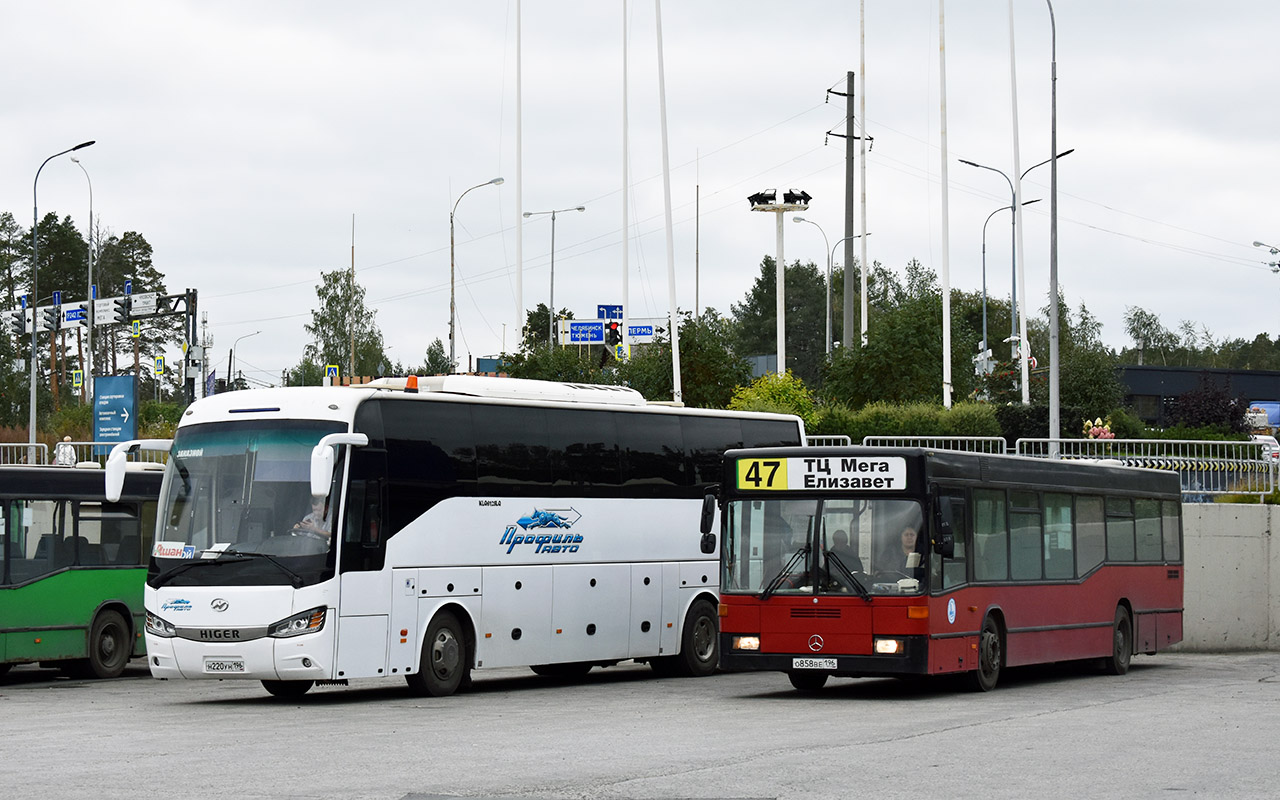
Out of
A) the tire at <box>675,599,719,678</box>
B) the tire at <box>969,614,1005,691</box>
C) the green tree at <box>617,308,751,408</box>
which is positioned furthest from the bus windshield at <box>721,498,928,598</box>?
the green tree at <box>617,308,751,408</box>

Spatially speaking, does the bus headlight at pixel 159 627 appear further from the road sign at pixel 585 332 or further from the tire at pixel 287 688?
the road sign at pixel 585 332

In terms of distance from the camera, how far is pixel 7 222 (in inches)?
4464

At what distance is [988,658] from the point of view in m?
19.5

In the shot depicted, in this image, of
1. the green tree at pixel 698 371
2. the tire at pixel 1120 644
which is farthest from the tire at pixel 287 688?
the green tree at pixel 698 371

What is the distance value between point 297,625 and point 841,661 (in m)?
5.68

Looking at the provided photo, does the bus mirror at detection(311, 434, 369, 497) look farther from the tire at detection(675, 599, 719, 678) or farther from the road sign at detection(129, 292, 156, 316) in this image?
the road sign at detection(129, 292, 156, 316)

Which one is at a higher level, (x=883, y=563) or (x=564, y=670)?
(x=883, y=563)

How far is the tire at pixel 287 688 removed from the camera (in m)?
19.5

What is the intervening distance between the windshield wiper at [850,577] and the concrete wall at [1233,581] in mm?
13686

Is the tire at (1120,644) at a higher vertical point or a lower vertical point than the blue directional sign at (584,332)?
lower

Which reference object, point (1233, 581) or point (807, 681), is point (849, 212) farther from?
point (807, 681)

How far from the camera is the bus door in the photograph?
18.0m

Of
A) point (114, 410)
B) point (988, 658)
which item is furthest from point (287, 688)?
point (114, 410)

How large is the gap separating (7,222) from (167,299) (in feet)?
200
